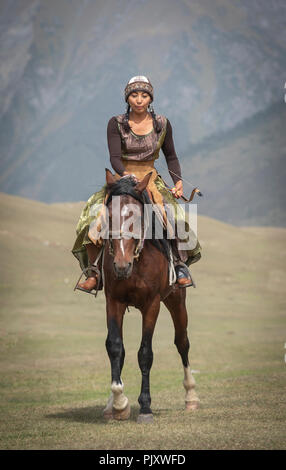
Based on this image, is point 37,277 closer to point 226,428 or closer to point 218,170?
point 226,428

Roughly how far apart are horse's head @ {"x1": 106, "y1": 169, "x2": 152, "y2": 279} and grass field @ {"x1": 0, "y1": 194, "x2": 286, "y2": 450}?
1.98 metres

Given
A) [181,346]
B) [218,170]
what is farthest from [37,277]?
[218,170]

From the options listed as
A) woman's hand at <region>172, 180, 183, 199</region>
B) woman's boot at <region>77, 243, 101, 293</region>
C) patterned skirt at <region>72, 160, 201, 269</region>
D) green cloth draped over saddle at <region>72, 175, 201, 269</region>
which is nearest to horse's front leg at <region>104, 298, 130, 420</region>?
woman's boot at <region>77, 243, 101, 293</region>

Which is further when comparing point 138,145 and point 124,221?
point 138,145

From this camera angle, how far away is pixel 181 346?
39.3 feet

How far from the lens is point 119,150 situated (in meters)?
10.6

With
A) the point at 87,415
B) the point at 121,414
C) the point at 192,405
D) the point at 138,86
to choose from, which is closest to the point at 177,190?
the point at 138,86

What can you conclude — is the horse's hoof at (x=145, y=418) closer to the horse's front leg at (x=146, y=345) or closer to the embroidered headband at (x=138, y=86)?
the horse's front leg at (x=146, y=345)

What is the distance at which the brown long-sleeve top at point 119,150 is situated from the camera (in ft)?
34.4

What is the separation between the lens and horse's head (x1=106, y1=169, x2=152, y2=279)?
9016 millimetres

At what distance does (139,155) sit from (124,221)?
6.53 feet

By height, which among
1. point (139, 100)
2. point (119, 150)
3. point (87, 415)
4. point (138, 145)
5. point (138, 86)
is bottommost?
point (87, 415)

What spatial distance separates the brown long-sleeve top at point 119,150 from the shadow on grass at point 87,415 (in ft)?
10.8
